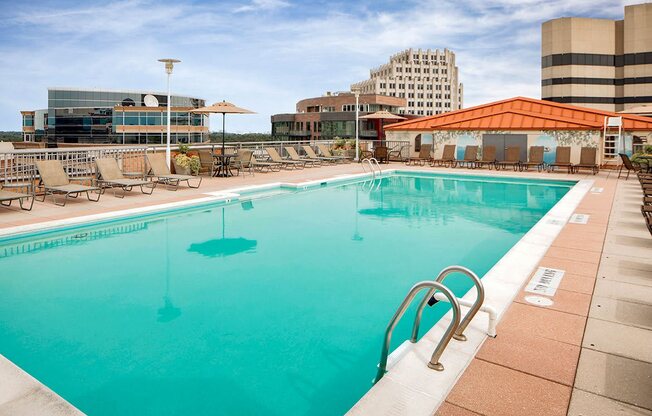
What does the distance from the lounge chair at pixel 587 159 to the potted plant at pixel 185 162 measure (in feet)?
46.9

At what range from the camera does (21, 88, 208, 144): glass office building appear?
6681 centimetres

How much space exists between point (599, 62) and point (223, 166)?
6776 centimetres

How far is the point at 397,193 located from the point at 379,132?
156ft

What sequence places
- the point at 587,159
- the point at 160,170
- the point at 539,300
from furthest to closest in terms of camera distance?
1. the point at 587,159
2. the point at 160,170
3. the point at 539,300

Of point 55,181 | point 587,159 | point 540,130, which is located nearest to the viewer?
point 55,181

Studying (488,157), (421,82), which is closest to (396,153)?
(488,157)

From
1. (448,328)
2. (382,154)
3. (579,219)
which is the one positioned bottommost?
(448,328)

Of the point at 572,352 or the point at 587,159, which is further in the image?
the point at 587,159

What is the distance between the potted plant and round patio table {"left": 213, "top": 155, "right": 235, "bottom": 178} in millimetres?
843

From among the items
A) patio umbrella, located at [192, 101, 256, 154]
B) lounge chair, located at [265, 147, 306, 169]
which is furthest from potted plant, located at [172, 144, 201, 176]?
lounge chair, located at [265, 147, 306, 169]

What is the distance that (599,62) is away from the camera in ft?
220

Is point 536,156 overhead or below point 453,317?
overhead

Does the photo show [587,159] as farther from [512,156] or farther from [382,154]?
[382,154]

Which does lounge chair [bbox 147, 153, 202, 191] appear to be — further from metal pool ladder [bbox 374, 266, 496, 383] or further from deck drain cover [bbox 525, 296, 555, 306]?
metal pool ladder [bbox 374, 266, 496, 383]
